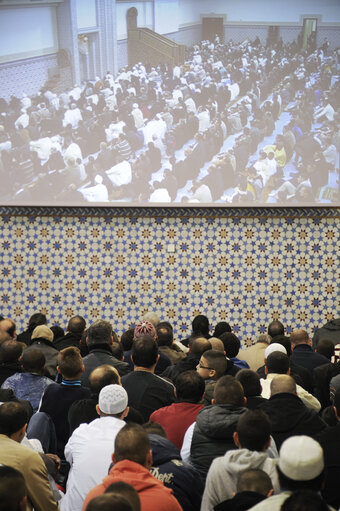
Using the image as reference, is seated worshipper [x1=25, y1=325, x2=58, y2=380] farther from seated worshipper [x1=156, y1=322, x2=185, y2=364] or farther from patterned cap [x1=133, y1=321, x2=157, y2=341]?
seated worshipper [x1=156, y1=322, x2=185, y2=364]

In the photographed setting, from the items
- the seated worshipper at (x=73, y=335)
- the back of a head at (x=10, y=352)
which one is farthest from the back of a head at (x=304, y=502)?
the seated worshipper at (x=73, y=335)

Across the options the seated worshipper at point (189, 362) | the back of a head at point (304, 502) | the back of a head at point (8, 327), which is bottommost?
the back of a head at point (8, 327)

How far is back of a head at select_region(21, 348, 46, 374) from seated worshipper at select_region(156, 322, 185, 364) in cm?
186

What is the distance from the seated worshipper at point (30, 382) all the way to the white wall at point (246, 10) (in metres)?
6.67

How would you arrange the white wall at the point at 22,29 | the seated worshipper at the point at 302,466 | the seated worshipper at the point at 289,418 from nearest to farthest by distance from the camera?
the seated worshipper at the point at 302,466 < the seated worshipper at the point at 289,418 < the white wall at the point at 22,29

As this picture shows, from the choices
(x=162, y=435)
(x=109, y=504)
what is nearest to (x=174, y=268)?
(x=162, y=435)

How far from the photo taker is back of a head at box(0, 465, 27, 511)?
2910 mm

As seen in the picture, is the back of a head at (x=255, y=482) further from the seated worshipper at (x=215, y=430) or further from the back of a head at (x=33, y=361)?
the back of a head at (x=33, y=361)

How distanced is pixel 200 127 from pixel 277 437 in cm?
700

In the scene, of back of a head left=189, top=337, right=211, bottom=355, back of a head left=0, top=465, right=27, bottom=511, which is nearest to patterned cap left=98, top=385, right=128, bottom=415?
back of a head left=0, top=465, right=27, bottom=511

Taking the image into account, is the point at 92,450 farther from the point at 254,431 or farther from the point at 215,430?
the point at 254,431

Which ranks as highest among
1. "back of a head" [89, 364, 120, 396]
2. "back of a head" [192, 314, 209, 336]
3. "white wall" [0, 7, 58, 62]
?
"white wall" [0, 7, 58, 62]

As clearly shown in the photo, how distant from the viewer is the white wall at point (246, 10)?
10.8 m

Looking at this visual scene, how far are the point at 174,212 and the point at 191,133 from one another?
3.65ft
